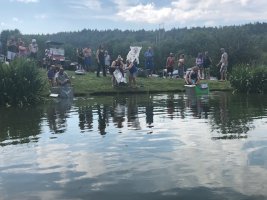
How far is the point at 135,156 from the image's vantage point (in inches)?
375

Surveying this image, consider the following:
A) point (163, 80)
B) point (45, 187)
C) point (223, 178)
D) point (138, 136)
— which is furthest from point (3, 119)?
point (163, 80)

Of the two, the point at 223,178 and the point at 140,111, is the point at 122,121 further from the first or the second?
the point at 223,178

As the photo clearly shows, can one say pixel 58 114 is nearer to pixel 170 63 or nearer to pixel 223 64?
pixel 170 63

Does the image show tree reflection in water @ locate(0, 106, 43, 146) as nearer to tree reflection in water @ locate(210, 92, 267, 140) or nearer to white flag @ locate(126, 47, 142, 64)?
tree reflection in water @ locate(210, 92, 267, 140)

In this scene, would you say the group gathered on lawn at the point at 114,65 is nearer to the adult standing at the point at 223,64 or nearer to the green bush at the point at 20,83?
the adult standing at the point at 223,64

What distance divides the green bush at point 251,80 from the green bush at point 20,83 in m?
12.9

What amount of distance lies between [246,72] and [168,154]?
853 inches

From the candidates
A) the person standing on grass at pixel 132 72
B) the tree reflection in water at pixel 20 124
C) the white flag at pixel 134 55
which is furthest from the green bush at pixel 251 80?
the tree reflection in water at pixel 20 124

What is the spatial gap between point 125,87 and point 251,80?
25.6 feet

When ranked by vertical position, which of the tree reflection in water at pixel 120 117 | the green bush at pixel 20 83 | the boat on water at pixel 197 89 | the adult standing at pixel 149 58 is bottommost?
the tree reflection in water at pixel 120 117

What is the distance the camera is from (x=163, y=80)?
3319 centimetres

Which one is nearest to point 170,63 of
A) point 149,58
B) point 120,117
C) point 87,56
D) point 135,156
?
point 149,58

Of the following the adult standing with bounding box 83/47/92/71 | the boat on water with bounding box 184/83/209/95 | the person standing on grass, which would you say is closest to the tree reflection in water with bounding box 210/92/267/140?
the boat on water with bounding box 184/83/209/95

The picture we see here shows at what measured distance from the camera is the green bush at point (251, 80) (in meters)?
29.5
